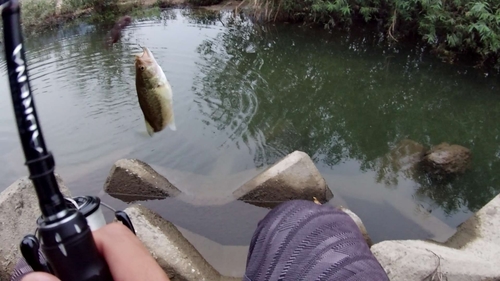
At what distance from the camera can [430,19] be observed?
279 inches

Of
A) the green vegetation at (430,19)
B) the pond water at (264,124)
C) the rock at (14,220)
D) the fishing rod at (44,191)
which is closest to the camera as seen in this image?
the fishing rod at (44,191)

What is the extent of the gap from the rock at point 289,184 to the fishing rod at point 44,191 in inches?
122

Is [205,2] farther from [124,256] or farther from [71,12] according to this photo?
[124,256]

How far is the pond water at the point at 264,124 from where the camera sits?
4051 millimetres

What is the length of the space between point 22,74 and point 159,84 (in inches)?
66.9

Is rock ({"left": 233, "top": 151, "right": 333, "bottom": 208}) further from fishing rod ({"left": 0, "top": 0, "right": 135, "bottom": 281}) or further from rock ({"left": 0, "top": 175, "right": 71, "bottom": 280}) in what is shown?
fishing rod ({"left": 0, "top": 0, "right": 135, "bottom": 281})

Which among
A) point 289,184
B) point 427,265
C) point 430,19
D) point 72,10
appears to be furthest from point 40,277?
point 72,10

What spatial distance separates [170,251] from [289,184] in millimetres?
1320

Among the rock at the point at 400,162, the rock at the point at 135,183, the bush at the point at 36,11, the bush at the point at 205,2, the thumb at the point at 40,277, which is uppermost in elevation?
the thumb at the point at 40,277

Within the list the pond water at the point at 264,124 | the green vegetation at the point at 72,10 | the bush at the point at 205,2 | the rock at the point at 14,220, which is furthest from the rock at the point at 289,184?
the bush at the point at 205,2

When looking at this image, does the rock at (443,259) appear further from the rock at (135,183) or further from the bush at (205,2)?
the bush at (205,2)

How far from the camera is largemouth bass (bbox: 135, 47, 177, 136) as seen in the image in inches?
97.1

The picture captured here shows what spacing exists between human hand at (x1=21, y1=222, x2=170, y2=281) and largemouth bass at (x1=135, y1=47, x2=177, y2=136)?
1628 mm

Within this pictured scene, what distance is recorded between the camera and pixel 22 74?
0.83m
